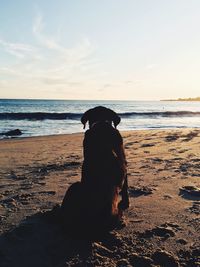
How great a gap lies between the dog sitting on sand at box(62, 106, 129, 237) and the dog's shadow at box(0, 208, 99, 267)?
8.1 inches

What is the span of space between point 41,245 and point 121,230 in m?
0.88

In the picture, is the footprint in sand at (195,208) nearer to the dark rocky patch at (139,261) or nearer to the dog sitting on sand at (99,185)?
the dog sitting on sand at (99,185)

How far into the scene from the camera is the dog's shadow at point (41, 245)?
9.97ft

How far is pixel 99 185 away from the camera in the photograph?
10.9ft

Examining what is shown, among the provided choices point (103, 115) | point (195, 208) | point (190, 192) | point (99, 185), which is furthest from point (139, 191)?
point (99, 185)

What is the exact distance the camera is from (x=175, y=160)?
776 centimetres

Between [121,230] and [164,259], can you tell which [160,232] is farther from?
[164,259]

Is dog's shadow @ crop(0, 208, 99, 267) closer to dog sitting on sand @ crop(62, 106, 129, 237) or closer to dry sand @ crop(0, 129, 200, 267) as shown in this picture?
dry sand @ crop(0, 129, 200, 267)

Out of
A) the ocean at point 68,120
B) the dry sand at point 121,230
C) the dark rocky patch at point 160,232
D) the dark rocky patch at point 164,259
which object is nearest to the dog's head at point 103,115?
the dry sand at point 121,230

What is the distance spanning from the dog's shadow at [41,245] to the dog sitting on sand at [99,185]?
21 centimetres

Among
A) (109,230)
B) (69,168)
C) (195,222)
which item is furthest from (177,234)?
(69,168)

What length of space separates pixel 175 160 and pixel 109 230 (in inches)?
179

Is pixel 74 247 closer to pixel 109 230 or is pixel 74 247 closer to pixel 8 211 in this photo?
pixel 109 230

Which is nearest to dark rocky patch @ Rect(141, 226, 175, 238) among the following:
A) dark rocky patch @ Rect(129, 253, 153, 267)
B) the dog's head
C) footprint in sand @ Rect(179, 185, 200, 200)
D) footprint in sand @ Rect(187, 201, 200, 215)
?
dark rocky patch @ Rect(129, 253, 153, 267)
